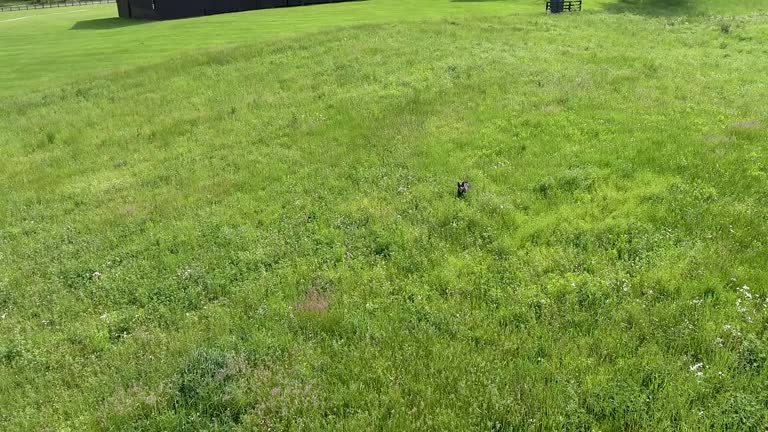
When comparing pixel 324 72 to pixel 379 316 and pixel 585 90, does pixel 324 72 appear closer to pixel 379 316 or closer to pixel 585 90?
pixel 585 90

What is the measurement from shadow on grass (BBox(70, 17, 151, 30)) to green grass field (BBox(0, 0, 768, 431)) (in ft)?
143

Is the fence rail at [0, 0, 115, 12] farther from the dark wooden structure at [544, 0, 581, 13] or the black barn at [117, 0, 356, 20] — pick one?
the dark wooden structure at [544, 0, 581, 13]

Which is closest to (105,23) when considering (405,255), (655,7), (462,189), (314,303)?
(655,7)

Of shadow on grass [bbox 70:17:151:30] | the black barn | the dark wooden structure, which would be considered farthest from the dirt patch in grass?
the black barn

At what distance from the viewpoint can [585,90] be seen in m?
18.9

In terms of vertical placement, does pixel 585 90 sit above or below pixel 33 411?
Result: above

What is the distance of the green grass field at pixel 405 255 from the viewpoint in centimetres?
670

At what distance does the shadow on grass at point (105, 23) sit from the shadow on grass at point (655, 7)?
52748 millimetres

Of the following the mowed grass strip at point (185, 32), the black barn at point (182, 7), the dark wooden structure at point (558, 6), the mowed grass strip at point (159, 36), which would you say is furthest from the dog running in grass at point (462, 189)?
the black barn at point (182, 7)

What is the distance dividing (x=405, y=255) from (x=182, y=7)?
68.3 m

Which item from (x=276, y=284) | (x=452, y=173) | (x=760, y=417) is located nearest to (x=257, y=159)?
(x=452, y=173)

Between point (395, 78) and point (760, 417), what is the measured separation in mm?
19696

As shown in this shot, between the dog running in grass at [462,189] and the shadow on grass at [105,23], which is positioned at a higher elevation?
the shadow on grass at [105,23]

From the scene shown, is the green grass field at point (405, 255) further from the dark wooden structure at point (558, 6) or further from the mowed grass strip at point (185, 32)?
the dark wooden structure at point (558, 6)
